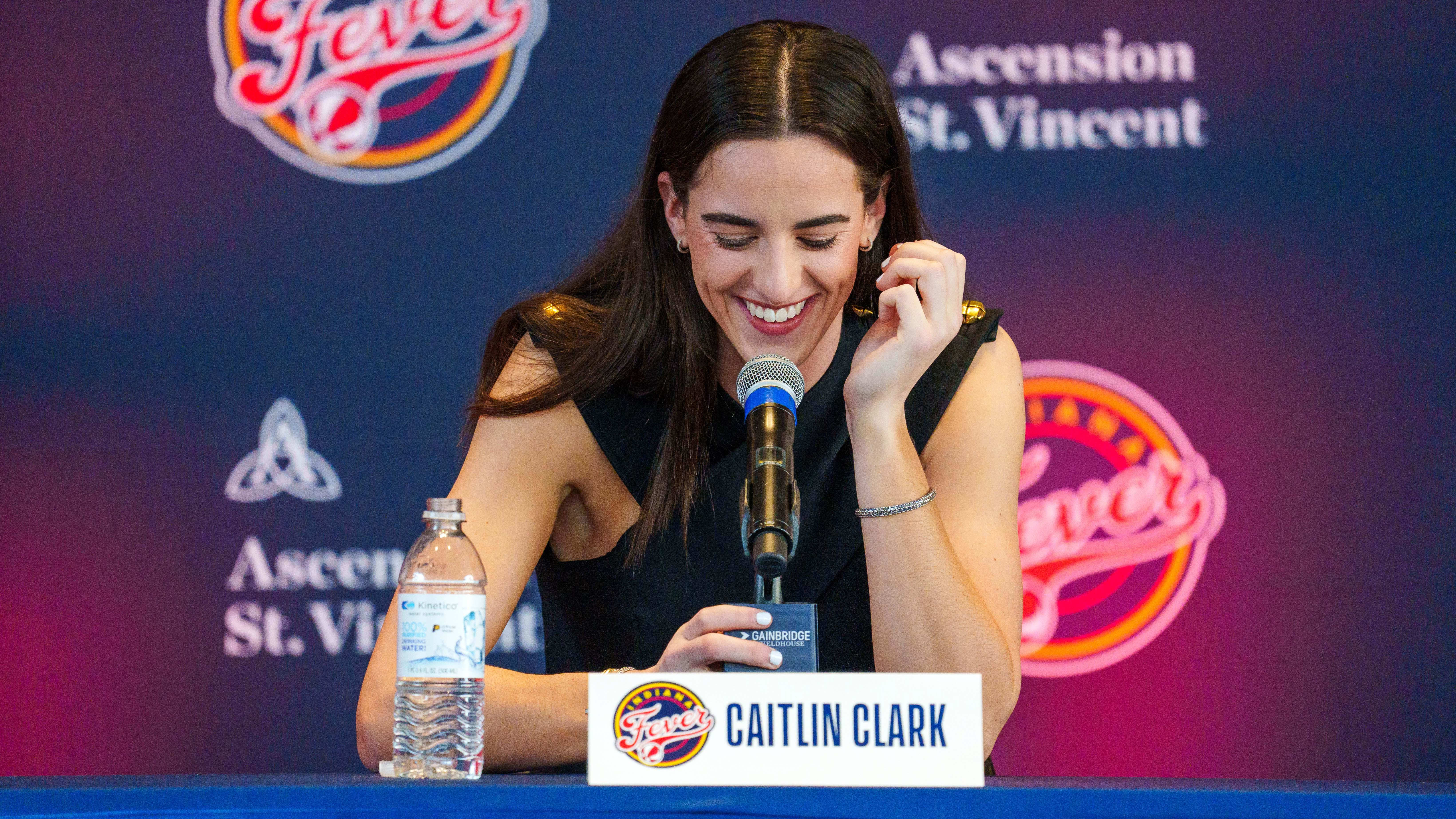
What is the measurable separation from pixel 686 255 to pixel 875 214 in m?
0.24

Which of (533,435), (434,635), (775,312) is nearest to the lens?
(434,635)

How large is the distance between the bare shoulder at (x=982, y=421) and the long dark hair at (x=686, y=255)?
178mm

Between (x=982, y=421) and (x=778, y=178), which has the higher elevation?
(x=778, y=178)

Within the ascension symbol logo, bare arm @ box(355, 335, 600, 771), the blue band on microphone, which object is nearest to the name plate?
the blue band on microphone

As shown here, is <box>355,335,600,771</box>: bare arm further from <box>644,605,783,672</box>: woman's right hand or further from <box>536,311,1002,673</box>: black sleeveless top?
<box>644,605,783,672</box>: woman's right hand

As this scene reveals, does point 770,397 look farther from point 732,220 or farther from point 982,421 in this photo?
point 982,421

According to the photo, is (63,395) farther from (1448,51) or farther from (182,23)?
(1448,51)

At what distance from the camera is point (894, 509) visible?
135 cm

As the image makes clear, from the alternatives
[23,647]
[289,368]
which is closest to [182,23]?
[289,368]

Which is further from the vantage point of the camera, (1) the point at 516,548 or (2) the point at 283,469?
(2) the point at 283,469

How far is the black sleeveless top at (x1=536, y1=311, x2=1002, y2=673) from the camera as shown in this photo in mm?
1569

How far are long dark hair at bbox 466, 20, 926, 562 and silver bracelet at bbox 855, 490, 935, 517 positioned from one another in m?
0.29

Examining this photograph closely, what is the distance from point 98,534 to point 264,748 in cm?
55

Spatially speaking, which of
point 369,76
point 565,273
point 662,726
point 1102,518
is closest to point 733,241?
point 662,726
